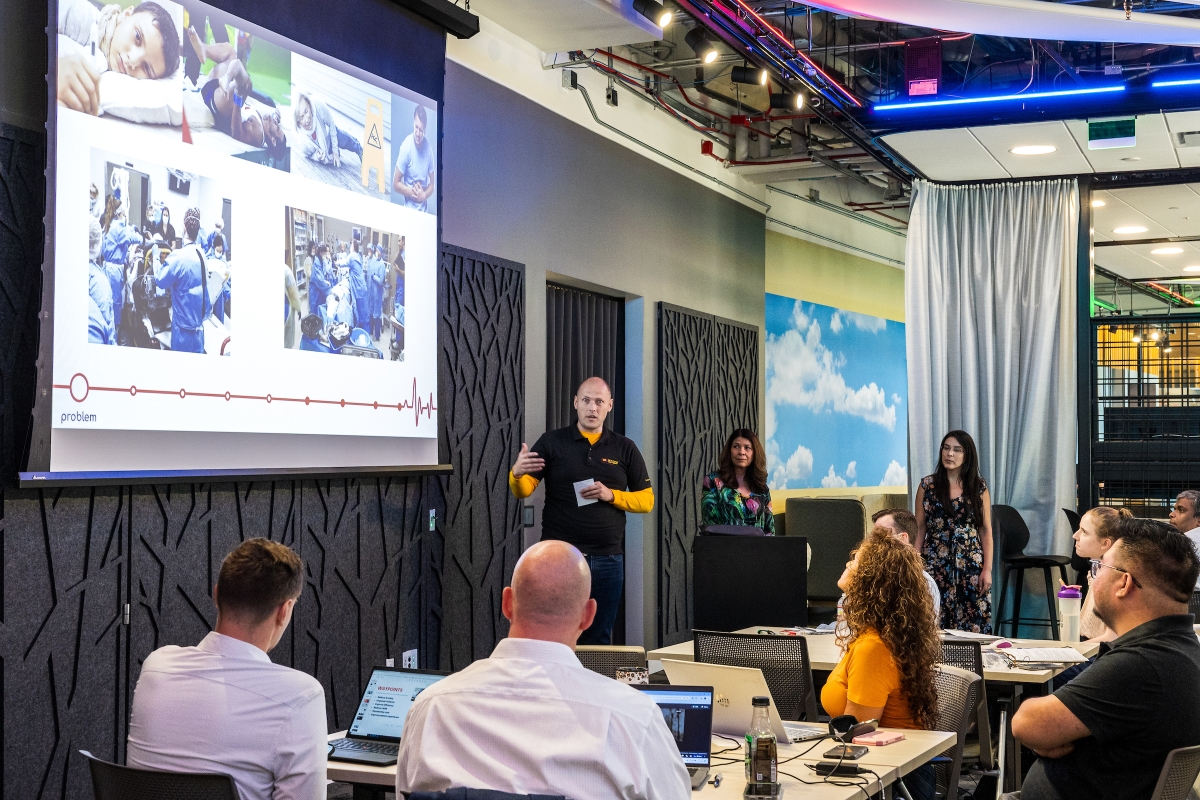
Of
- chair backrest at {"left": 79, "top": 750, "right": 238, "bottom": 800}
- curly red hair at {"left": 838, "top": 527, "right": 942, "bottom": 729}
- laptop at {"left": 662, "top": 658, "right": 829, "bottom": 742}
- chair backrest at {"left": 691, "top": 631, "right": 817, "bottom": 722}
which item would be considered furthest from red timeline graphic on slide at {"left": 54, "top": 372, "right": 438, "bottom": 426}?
curly red hair at {"left": 838, "top": 527, "right": 942, "bottom": 729}

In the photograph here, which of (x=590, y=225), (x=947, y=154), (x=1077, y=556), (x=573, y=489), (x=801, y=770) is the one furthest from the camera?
(x=1077, y=556)

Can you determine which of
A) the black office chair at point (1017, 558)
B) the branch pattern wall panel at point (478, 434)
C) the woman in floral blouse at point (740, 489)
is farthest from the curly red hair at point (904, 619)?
the black office chair at point (1017, 558)

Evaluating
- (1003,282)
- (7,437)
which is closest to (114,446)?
(7,437)

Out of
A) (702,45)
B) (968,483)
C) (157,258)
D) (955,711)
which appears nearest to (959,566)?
(968,483)

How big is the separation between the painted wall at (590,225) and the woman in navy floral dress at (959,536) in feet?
6.66

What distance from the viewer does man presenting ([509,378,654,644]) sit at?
21.3ft

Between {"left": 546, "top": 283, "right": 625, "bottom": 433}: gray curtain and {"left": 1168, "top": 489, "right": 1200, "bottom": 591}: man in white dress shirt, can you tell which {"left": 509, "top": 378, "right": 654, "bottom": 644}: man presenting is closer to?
{"left": 546, "top": 283, "right": 625, "bottom": 433}: gray curtain

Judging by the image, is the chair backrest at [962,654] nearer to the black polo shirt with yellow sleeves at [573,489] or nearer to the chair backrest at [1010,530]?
the black polo shirt with yellow sleeves at [573,489]

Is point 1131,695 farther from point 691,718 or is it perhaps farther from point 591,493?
point 591,493

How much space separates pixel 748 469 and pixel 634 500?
115 cm

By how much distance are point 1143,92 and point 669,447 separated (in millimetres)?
3867

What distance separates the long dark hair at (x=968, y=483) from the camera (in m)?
7.45

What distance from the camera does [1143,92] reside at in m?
7.30

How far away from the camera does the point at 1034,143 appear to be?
8156mm
